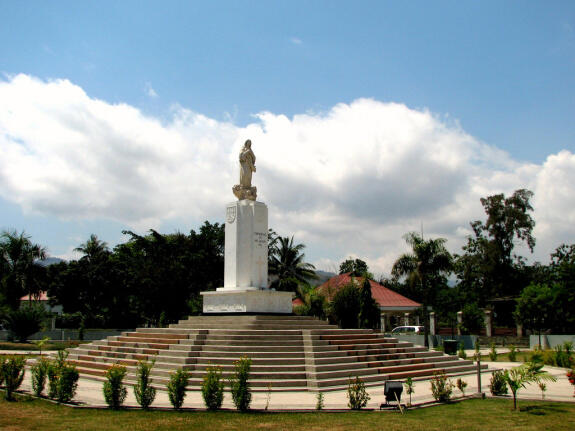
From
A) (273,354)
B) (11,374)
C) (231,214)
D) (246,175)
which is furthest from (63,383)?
(246,175)

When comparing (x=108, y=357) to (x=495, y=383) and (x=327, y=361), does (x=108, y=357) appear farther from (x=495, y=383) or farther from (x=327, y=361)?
(x=495, y=383)

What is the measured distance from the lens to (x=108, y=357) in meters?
17.3

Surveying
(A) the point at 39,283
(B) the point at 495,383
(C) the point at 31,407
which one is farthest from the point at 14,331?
(B) the point at 495,383

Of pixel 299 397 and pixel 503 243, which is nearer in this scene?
pixel 299 397

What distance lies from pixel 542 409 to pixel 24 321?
3233 cm

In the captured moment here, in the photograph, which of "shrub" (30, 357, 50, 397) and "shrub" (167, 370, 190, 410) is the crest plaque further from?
"shrub" (167, 370, 190, 410)

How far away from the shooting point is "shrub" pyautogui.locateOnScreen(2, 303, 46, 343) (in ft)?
112

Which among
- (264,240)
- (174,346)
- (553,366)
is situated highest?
(264,240)

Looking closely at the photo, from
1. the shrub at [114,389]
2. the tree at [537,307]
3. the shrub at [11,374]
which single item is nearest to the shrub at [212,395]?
the shrub at [114,389]

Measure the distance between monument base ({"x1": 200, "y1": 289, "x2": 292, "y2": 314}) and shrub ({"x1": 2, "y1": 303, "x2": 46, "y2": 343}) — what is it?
20.3 m

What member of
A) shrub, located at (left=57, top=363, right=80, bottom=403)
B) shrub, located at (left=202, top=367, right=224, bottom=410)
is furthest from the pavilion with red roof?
shrub, located at (left=202, top=367, right=224, bottom=410)

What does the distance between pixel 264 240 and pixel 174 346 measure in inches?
222

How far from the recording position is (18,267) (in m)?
42.7

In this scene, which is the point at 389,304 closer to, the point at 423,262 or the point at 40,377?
the point at 423,262
